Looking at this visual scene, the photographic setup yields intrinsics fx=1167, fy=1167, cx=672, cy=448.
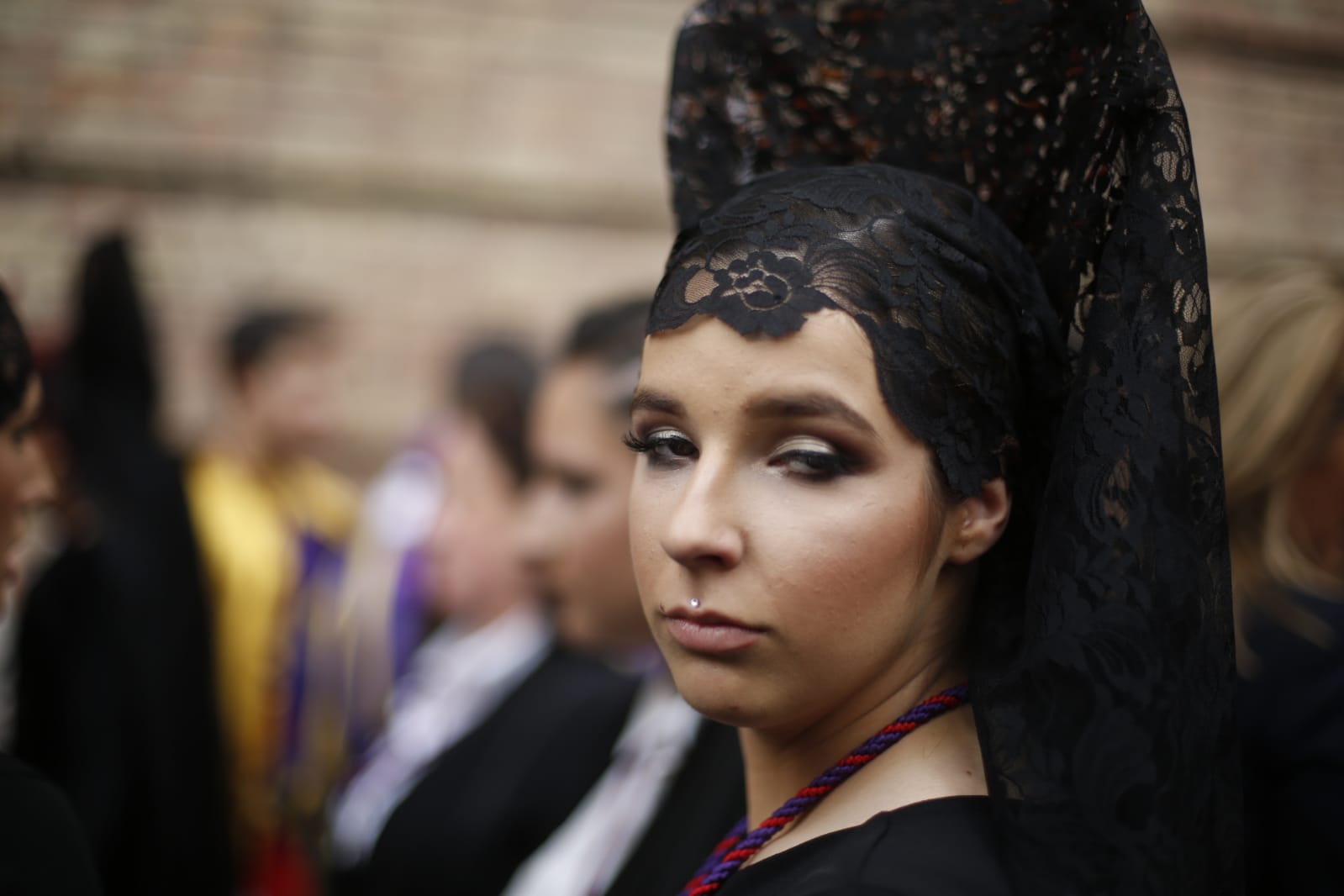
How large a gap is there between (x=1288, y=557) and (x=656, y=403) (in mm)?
1926

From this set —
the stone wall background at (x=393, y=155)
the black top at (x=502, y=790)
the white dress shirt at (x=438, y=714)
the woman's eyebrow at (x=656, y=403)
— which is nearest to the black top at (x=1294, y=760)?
the black top at (x=502, y=790)

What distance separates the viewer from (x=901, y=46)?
182 cm

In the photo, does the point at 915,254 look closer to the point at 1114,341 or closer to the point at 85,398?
the point at 1114,341

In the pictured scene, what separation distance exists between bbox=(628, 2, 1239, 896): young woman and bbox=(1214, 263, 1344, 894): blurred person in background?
1.26 metres

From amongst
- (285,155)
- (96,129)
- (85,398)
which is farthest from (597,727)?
(96,129)

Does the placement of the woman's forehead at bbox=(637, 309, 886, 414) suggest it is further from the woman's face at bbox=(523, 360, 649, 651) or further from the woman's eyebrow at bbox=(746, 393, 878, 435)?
the woman's face at bbox=(523, 360, 649, 651)

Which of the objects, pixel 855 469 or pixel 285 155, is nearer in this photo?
pixel 855 469

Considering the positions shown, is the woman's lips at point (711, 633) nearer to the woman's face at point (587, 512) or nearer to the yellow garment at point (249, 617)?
the woman's face at point (587, 512)

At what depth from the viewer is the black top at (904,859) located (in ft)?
4.23

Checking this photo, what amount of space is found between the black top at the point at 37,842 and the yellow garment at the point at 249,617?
10.0 ft

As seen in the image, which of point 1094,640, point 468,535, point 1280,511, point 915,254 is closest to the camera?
point 1094,640

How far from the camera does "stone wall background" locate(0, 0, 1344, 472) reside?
19.9 feet

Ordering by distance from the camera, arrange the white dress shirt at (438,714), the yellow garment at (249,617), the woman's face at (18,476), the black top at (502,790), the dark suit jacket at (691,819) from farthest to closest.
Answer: the yellow garment at (249,617)
the white dress shirt at (438,714)
the black top at (502,790)
the dark suit jacket at (691,819)
the woman's face at (18,476)

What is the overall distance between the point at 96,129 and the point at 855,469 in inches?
233
